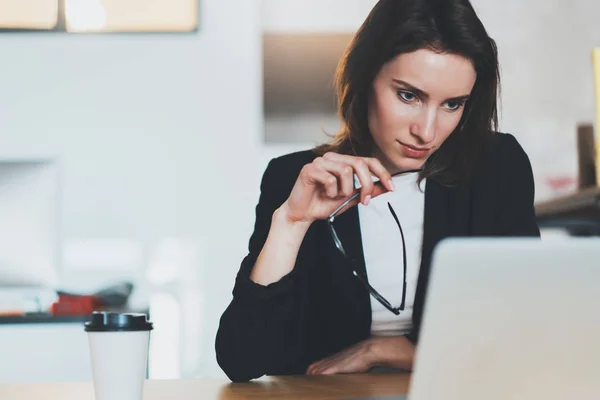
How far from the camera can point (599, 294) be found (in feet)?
1.68

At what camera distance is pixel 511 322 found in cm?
53

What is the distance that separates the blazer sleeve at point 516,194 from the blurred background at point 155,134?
5.63ft

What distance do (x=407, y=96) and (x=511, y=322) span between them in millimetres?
847

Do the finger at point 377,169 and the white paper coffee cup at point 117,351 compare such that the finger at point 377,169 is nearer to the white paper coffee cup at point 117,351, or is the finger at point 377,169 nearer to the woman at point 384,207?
the woman at point 384,207

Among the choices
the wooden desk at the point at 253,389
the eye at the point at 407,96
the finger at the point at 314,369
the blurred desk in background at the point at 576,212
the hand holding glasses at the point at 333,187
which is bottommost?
the finger at the point at 314,369

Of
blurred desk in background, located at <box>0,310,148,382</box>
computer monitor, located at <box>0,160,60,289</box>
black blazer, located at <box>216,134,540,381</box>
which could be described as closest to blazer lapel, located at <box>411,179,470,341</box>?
black blazer, located at <box>216,134,540,381</box>

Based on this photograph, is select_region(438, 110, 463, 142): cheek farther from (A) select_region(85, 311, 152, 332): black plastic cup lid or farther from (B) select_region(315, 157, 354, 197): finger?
(A) select_region(85, 311, 152, 332): black plastic cup lid

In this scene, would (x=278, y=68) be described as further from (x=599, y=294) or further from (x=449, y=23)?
(x=599, y=294)

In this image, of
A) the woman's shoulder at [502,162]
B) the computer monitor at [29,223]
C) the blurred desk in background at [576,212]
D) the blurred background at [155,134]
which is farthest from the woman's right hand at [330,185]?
→ the computer monitor at [29,223]

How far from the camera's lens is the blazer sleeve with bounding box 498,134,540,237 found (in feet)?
4.73

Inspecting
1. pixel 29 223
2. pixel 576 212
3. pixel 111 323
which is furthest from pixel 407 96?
pixel 29 223

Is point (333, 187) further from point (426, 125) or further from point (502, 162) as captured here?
point (502, 162)

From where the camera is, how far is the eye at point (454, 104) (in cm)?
133

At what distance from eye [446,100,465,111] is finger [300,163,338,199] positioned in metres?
0.29
